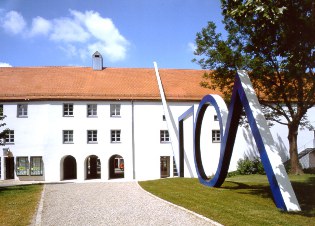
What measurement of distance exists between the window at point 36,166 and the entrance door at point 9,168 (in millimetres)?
Result: 2545

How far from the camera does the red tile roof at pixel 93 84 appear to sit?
34.3m

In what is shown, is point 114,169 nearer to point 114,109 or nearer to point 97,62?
point 114,109

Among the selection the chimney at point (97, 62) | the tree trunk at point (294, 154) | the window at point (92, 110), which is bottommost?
the tree trunk at point (294, 154)

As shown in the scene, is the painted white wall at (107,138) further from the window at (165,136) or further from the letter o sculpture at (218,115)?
the letter o sculpture at (218,115)

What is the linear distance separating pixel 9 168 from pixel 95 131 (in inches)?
360

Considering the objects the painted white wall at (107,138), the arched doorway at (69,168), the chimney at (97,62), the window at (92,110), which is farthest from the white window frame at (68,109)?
the chimney at (97,62)

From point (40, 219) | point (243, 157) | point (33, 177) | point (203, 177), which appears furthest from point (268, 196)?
point (33, 177)

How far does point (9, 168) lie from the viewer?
3403 cm

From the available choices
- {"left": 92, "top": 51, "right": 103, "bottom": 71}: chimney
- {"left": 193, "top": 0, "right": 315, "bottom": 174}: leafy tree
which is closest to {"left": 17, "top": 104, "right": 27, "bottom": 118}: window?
{"left": 92, "top": 51, "right": 103, "bottom": 71}: chimney

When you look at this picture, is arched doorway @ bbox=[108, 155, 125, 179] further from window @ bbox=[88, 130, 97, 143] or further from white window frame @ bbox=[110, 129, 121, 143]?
window @ bbox=[88, 130, 97, 143]

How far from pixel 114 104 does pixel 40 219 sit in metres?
24.9

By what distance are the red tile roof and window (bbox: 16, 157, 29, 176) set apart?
19.3 ft

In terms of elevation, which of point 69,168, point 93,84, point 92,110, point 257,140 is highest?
point 93,84

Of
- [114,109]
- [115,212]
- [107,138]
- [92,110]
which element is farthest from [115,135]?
[115,212]
